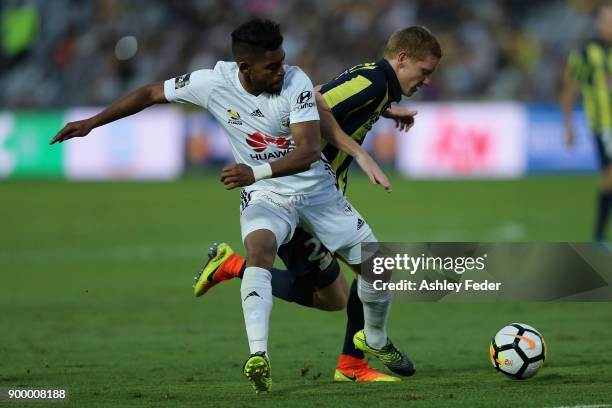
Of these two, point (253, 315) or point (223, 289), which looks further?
point (223, 289)

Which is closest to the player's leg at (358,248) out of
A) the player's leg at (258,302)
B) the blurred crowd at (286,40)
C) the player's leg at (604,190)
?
the player's leg at (258,302)

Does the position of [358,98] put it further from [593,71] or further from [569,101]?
[593,71]

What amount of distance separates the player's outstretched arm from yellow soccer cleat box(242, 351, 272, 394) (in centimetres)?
159

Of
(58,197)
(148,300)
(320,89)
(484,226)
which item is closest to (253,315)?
(320,89)

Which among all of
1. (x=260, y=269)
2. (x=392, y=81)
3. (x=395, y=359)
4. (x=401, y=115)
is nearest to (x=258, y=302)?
(x=260, y=269)

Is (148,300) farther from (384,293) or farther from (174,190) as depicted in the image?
(174,190)

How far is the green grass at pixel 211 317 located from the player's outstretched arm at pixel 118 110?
142 cm

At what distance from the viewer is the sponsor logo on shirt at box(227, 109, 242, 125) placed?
6.62 meters

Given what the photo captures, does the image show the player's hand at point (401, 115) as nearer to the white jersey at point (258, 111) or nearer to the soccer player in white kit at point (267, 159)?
the soccer player in white kit at point (267, 159)

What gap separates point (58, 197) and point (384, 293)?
14639mm

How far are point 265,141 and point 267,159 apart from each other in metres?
0.11

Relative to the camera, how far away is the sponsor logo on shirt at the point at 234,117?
6625mm

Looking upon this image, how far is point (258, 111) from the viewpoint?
6559 millimetres

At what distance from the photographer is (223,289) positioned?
1255 centimetres
